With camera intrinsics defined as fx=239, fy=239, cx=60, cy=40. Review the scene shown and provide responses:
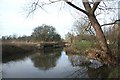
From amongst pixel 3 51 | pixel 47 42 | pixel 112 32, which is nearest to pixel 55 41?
pixel 47 42

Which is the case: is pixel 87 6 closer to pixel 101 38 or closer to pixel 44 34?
pixel 101 38

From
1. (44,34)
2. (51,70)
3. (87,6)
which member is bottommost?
(51,70)

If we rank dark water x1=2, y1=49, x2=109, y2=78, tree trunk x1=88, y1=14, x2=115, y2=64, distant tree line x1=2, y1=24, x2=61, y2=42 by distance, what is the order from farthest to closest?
distant tree line x1=2, y1=24, x2=61, y2=42 < dark water x1=2, y1=49, x2=109, y2=78 < tree trunk x1=88, y1=14, x2=115, y2=64

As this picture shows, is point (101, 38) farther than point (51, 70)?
No

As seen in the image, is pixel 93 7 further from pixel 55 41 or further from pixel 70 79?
pixel 55 41

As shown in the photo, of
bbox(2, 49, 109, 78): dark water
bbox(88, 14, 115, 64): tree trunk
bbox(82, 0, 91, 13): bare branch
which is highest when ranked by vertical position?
bbox(82, 0, 91, 13): bare branch

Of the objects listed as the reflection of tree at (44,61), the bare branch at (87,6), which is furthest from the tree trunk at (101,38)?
the reflection of tree at (44,61)

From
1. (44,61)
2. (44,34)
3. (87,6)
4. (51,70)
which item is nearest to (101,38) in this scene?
(87,6)

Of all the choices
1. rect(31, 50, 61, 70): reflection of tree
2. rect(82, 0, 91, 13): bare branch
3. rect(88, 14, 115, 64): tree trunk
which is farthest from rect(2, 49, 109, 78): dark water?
rect(82, 0, 91, 13): bare branch

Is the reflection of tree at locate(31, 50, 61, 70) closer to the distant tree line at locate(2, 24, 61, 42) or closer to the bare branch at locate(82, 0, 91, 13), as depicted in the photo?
the bare branch at locate(82, 0, 91, 13)

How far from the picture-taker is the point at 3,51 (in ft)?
78.0

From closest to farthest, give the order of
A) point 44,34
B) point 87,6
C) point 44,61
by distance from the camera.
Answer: point 87,6 → point 44,61 → point 44,34

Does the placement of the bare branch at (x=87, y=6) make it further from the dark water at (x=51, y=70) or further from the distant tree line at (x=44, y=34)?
the distant tree line at (x=44, y=34)

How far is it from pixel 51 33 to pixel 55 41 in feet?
7.31
